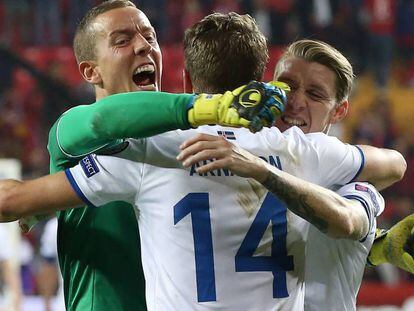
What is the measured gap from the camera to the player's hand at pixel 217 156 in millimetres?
2266

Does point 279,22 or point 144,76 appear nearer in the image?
point 144,76

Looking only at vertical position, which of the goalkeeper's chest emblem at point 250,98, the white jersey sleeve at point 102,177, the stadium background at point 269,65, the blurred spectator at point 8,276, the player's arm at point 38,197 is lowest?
the blurred spectator at point 8,276

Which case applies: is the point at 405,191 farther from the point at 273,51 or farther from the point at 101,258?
the point at 101,258

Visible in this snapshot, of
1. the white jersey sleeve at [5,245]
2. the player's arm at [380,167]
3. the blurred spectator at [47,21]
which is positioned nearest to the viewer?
the player's arm at [380,167]

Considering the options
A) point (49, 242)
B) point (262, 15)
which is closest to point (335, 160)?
point (49, 242)

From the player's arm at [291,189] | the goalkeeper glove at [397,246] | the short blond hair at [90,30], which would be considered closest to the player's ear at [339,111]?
the goalkeeper glove at [397,246]

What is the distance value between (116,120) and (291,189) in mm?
481

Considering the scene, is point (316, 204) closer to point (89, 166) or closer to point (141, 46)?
point (89, 166)

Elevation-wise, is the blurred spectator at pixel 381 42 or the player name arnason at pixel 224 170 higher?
the player name arnason at pixel 224 170

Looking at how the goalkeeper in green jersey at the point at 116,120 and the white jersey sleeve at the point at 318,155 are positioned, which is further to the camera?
the white jersey sleeve at the point at 318,155

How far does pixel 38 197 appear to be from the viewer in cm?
246

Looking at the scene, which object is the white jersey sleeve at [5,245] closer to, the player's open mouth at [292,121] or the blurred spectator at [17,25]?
the blurred spectator at [17,25]

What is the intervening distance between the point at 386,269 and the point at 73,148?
7626 millimetres

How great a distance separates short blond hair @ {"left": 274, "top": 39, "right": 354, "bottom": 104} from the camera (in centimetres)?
297
